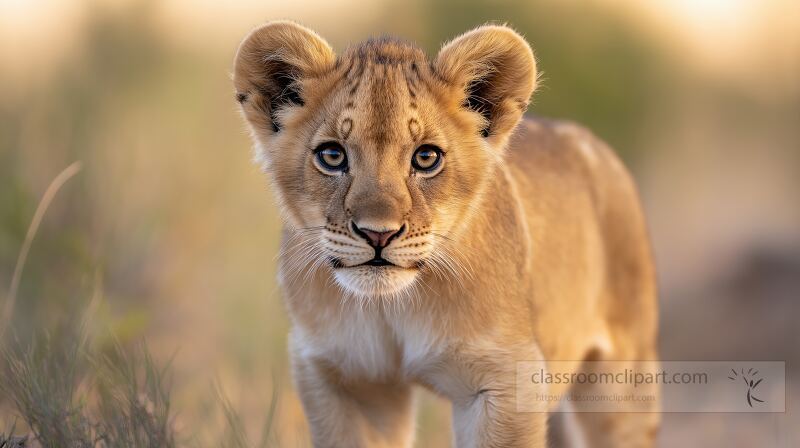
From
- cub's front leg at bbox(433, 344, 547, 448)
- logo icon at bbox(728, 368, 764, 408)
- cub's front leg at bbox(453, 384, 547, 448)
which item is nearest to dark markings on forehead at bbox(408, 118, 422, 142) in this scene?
cub's front leg at bbox(433, 344, 547, 448)

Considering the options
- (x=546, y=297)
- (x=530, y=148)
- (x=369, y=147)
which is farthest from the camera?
(x=530, y=148)

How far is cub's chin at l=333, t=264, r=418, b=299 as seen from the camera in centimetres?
448

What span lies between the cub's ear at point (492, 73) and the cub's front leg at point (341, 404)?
1.24 meters

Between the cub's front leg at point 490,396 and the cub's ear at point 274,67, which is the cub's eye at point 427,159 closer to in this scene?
the cub's ear at point 274,67

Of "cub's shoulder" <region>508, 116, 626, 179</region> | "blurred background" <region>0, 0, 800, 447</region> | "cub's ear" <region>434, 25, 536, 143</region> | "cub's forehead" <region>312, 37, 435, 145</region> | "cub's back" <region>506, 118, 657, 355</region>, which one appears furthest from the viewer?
"blurred background" <region>0, 0, 800, 447</region>

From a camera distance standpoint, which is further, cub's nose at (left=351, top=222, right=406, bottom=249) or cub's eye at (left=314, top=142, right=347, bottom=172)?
cub's eye at (left=314, top=142, right=347, bottom=172)

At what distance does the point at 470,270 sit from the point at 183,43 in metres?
6.71

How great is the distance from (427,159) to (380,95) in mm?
318

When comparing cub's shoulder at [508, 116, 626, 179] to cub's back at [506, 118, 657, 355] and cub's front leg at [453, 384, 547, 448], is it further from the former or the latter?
cub's front leg at [453, 384, 547, 448]

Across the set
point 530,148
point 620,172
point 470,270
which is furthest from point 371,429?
point 620,172

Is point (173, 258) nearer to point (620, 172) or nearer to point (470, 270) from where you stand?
point (620, 172)

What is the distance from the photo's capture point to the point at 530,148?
620 cm

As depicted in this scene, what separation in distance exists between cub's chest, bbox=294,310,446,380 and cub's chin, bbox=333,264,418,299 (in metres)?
0.37

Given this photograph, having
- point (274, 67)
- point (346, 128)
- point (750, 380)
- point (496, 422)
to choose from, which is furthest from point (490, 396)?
point (750, 380)
